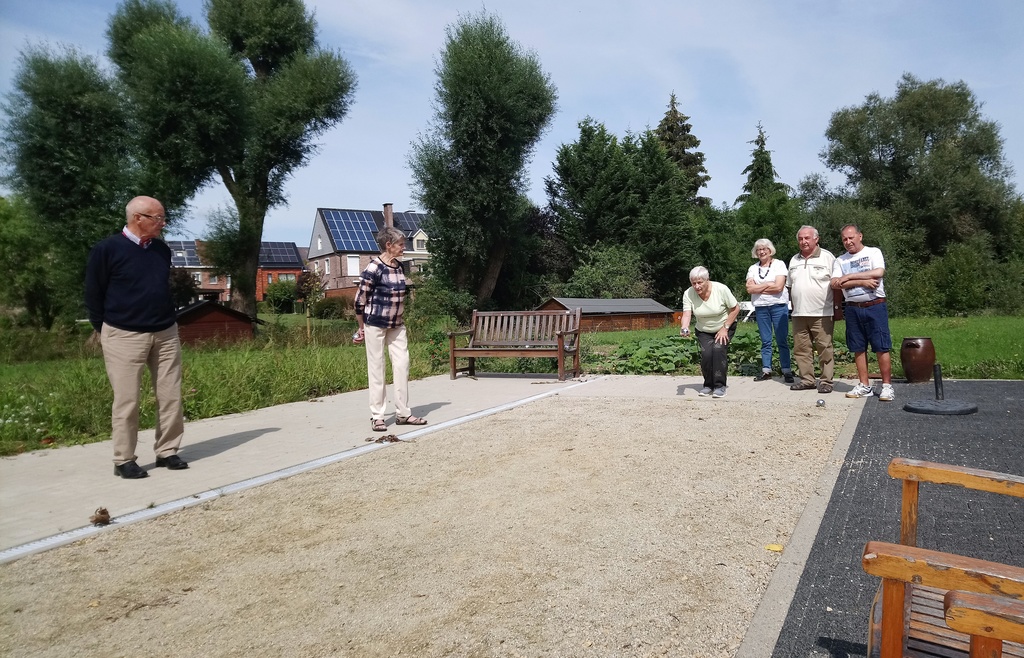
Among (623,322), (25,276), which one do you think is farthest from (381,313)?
(25,276)

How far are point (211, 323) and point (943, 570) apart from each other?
2077 centimetres

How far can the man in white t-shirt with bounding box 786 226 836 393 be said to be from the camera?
864cm

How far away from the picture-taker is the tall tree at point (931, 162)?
4150 cm

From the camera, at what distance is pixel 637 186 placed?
37.2 m

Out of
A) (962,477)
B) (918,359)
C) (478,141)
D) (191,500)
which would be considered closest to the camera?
(962,477)

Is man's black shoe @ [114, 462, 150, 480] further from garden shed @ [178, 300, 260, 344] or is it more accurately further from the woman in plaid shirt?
garden shed @ [178, 300, 260, 344]


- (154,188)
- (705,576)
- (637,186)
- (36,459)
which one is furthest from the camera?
(637,186)

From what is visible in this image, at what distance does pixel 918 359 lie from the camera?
895cm

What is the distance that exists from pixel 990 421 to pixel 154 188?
25.6 m

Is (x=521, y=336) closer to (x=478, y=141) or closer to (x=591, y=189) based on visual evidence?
(x=478, y=141)

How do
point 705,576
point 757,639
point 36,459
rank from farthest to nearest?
1. point 36,459
2. point 705,576
3. point 757,639

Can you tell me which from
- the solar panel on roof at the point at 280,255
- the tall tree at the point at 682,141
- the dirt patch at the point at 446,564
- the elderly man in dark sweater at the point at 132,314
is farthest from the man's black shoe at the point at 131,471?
the solar panel on roof at the point at 280,255

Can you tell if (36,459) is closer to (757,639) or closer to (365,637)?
(365,637)

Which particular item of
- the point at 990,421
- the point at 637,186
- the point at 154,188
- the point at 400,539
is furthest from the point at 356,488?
the point at 637,186
